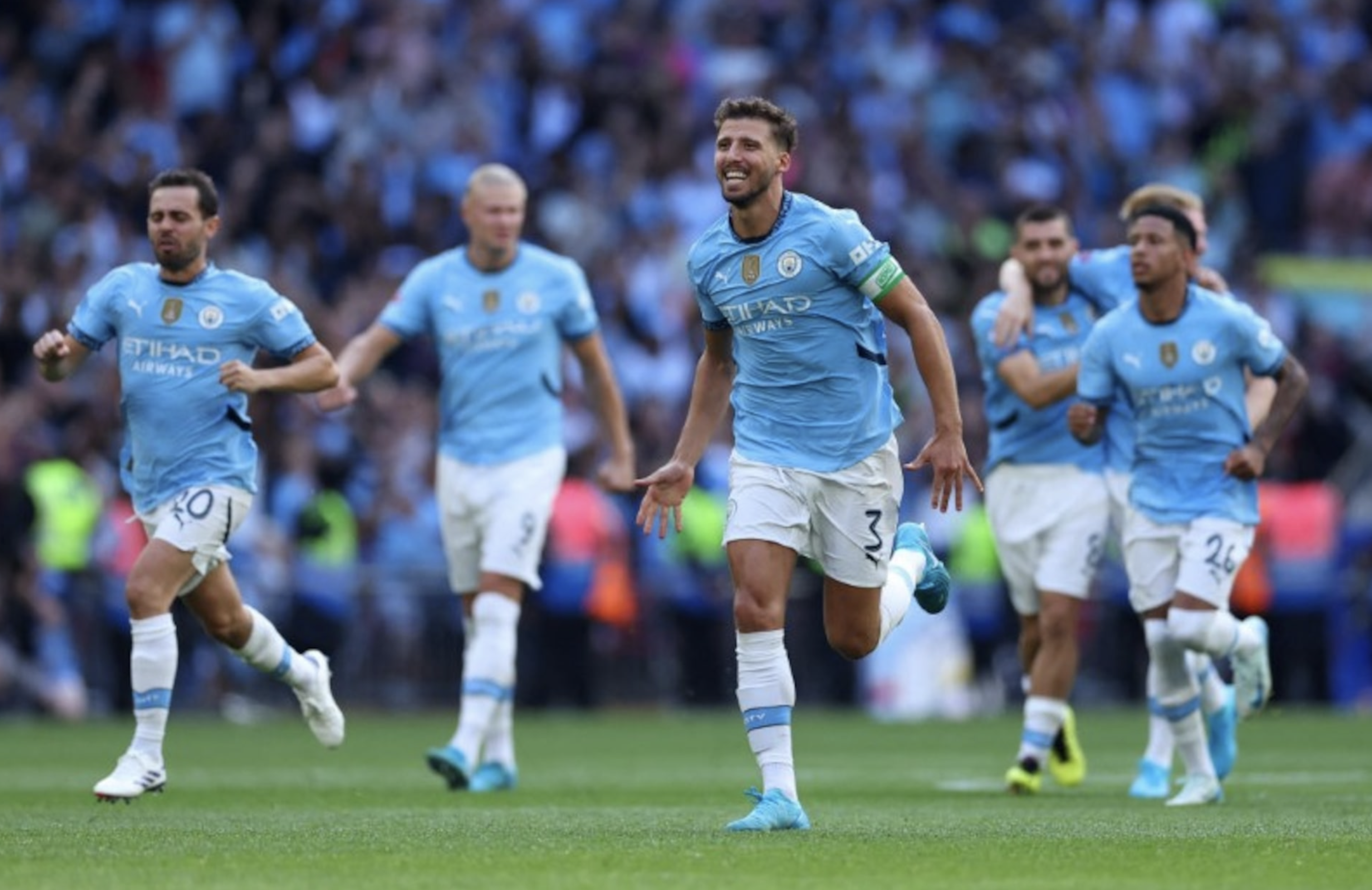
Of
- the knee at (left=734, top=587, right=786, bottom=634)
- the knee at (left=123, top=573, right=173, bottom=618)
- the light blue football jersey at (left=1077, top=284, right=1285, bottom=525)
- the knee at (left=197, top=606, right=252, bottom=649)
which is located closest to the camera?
the knee at (left=734, top=587, right=786, bottom=634)

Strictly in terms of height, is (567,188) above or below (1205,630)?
above

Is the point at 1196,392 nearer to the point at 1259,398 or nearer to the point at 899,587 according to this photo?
the point at 1259,398

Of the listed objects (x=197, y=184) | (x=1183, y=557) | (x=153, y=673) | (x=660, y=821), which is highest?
(x=197, y=184)

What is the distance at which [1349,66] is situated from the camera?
29594mm

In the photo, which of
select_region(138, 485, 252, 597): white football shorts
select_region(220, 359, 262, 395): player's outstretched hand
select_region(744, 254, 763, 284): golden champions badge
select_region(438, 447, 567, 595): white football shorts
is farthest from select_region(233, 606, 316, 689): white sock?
select_region(744, 254, 763, 284): golden champions badge

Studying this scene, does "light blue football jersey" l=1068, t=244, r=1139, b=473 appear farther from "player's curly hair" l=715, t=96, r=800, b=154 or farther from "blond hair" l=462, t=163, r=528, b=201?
"player's curly hair" l=715, t=96, r=800, b=154

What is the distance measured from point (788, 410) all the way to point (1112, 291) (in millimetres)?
4165

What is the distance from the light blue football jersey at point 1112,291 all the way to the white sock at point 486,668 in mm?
3271

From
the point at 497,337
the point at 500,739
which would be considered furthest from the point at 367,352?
the point at 500,739

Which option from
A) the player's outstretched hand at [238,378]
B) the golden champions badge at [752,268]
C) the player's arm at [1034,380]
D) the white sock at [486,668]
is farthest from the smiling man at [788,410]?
the white sock at [486,668]

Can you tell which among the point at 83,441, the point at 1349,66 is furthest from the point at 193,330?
the point at 1349,66

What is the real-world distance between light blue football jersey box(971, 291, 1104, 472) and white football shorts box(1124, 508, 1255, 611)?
1.14 metres

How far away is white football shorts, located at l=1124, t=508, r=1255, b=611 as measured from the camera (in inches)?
491

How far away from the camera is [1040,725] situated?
1371 cm
